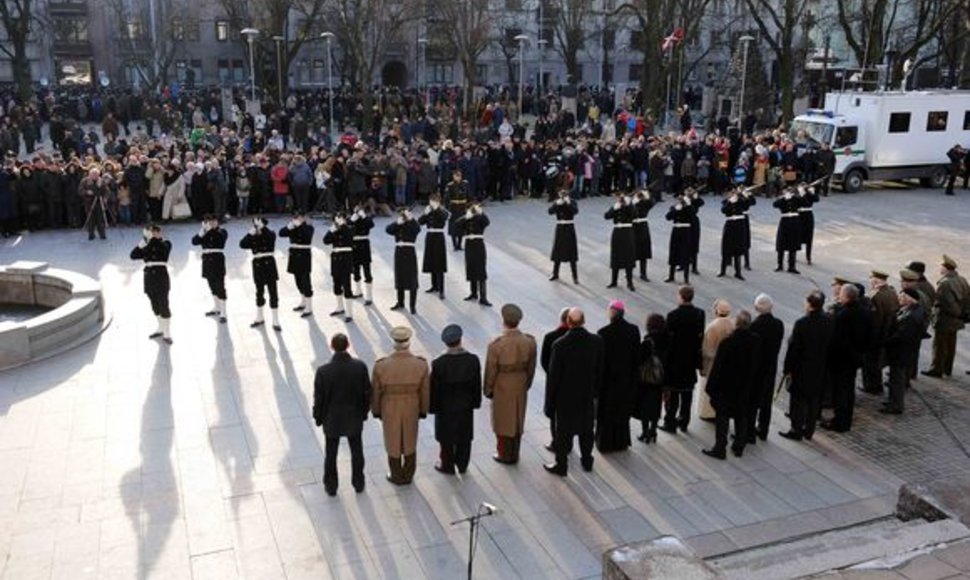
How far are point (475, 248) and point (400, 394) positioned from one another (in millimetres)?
6334

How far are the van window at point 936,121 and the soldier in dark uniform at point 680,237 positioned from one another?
14742mm

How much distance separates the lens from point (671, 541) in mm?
6039

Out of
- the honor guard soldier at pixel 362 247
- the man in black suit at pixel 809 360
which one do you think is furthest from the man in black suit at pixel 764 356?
the honor guard soldier at pixel 362 247

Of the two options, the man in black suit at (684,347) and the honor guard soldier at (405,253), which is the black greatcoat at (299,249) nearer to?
the honor guard soldier at (405,253)

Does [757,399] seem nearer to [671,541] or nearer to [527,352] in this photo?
[527,352]

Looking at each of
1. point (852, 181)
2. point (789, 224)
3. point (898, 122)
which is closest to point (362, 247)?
point (789, 224)

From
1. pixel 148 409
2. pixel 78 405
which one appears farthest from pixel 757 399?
pixel 78 405

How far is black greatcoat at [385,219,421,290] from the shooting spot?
13.9m

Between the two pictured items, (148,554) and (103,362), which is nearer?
(148,554)

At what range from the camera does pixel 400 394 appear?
8.35 metres

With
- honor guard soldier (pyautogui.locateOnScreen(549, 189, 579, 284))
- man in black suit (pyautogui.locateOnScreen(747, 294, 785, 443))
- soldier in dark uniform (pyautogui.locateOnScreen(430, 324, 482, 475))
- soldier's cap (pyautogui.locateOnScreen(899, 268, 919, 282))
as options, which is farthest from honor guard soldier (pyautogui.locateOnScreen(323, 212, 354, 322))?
soldier's cap (pyautogui.locateOnScreen(899, 268, 919, 282))

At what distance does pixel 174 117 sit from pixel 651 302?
25.7 meters

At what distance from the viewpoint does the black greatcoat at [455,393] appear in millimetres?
8477

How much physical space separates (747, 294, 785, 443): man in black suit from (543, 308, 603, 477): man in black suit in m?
1.69
